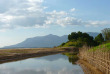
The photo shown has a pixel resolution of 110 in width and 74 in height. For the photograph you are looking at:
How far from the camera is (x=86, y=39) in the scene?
7181 centimetres

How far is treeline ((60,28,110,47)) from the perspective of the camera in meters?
70.6

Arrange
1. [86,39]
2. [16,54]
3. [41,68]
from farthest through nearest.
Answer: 1. [86,39]
2. [16,54]
3. [41,68]

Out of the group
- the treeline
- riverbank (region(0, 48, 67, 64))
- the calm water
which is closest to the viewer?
the calm water

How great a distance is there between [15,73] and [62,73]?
5661mm

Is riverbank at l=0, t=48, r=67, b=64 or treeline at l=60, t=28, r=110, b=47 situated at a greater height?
treeline at l=60, t=28, r=110, b=47

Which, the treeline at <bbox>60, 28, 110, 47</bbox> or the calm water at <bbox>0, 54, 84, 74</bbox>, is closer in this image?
the calm water at <bbox>0, 54, 84, 74</bbox>

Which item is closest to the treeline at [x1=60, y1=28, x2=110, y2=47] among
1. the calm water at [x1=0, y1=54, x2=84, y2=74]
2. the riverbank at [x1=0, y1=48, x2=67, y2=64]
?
the riverbank at [x1=0, y1=48, x2=67, y2=64]

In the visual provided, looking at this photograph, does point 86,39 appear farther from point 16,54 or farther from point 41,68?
point 41,68

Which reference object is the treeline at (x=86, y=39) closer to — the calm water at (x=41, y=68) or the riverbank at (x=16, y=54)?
the riverbank at (x=16, y=54)

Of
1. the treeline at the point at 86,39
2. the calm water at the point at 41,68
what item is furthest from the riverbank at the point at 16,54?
the treeline at the point at 86,39

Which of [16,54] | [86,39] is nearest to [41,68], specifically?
[16,54]

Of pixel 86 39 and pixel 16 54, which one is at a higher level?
pixel 86 39

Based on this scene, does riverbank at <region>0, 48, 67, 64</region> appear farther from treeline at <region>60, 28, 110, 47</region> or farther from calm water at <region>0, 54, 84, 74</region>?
treeline at <region>60, 28, 110, 47</region>

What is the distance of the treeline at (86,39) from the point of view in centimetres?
7062
